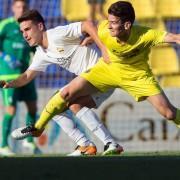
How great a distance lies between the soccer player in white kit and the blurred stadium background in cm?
366

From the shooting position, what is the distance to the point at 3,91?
11961mm

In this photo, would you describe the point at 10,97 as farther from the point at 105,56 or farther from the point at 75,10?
the point at 105,56

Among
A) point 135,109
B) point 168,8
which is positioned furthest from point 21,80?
point 168,8

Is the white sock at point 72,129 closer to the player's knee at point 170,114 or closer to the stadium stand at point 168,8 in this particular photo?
the player's knee at point 170,114

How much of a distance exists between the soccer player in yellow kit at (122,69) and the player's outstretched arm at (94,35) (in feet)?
0.04

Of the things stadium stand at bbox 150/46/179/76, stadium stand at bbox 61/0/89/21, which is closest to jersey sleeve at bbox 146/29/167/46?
stadium stand at bbox 150/46/179/76

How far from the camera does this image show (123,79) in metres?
8.20

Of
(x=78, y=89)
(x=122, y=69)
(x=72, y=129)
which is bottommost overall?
(x=72, y=129)

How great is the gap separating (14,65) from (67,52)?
10.9ft

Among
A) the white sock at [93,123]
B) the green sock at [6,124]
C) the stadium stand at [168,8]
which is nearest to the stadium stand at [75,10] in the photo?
the stadium stand at [168,8]

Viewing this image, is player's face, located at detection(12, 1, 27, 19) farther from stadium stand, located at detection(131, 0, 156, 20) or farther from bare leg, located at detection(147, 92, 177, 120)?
bare leg, located at detection(147, 92, 177, 120)

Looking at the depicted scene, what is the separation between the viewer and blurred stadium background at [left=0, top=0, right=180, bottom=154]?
41.5 ft

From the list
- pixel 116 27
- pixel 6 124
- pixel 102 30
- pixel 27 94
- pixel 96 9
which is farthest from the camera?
pixel 96 9

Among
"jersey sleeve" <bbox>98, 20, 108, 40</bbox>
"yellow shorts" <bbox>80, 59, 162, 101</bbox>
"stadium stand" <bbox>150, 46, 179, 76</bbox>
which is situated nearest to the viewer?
"jersey sleeve" <bbox>98, 20, 108, 40</bbox>
